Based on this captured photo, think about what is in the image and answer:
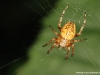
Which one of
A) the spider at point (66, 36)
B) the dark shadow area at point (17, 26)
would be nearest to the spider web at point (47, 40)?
the dark shadow area at point (17, 26)

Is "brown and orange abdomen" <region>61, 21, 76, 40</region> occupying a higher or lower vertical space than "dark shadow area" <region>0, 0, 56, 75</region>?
lower

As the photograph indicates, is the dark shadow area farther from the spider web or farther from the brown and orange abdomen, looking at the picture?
the brown and orange abdomen

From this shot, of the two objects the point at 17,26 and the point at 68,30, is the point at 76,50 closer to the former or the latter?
the point at 68,30

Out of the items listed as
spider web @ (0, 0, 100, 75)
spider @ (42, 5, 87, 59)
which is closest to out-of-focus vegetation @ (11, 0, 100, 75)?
spider web @ (0, 0, 100, 75)

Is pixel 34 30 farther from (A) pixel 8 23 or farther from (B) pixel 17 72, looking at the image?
(B) pixel 17 72

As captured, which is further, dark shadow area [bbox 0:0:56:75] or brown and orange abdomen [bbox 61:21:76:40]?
dark shadow area [bbox 0:0:56:75]

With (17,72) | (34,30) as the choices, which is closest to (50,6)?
(34,30)

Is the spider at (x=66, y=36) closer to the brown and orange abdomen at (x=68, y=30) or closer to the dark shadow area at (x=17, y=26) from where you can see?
the brown and orange abdomen at (x=68, y=30)

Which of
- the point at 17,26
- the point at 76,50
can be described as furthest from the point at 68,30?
the point at 17,26
